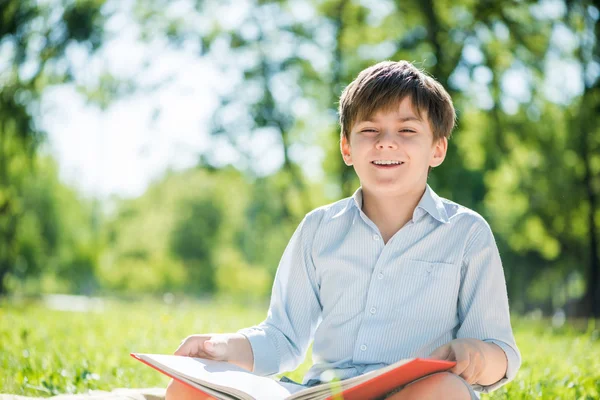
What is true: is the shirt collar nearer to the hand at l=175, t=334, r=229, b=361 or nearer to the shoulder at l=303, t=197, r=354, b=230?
the shoulder at l=303, t=197, r=354, b=230

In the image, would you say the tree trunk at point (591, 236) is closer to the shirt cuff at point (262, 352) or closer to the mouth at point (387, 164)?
the mouth at point (387, 164)

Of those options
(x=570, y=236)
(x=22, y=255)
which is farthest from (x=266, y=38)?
(x=22, y=255)

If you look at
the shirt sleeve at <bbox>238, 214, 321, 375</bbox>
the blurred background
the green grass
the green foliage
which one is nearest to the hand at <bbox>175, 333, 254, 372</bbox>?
the shirt sleeve at <bbox>238, 214, 321, 375</bbox>

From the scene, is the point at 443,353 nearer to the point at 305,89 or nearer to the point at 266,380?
the point at 266,380

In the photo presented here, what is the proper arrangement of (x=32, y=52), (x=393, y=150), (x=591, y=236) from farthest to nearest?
(x=32, y=52) < (x=591, y=236) < (x=393, y=150)

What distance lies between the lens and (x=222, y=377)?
2.01 m

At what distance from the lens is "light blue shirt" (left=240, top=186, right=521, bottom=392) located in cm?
228

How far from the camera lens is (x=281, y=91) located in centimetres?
1573

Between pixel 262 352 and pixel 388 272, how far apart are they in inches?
19.4

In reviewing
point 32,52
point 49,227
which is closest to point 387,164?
point 32,52

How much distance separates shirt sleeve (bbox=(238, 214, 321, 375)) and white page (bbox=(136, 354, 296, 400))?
33 centimetres

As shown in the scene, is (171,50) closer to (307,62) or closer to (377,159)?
(307,62)

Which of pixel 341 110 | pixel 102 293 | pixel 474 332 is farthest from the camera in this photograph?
pixel 102 293

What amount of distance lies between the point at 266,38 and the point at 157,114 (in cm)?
287
